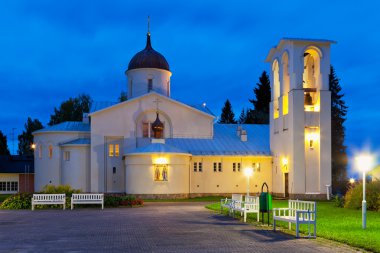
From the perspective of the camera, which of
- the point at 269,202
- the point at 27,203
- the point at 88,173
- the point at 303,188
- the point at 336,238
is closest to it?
the point at 336,238

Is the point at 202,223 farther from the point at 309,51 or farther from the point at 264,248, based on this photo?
the point at 309,51

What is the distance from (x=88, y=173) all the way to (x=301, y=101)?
19139mm

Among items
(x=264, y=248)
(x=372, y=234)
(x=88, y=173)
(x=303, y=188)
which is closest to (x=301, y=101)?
(x=303, y=188)

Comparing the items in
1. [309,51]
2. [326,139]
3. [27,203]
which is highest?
[309,51]

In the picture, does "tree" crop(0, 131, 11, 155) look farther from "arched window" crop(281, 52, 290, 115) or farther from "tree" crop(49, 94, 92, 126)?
"arched window" crop(281, 52, 290, 115)

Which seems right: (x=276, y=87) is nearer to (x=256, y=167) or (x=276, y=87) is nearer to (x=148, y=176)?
(x=256, y=167)

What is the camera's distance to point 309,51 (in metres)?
39.8

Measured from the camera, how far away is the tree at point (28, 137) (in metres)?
85.4

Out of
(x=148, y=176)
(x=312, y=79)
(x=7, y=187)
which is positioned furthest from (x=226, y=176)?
(x=7, y=187)

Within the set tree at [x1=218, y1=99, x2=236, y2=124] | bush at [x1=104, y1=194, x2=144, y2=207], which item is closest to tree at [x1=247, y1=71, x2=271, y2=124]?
tree at [x1=218, y1=99, x2=236, y2=124]

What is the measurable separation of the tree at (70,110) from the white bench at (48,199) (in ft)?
153

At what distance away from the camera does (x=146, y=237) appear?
14.8 m

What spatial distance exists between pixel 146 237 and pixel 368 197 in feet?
51.1

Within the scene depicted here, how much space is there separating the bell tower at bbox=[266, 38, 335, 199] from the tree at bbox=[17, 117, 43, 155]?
56.3 meters
